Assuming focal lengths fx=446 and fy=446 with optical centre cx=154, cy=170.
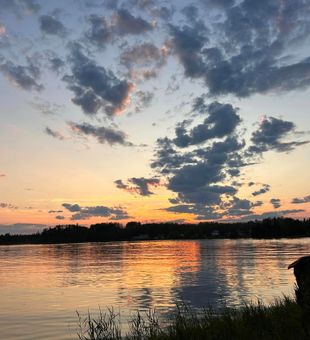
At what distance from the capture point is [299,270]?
53.3ft

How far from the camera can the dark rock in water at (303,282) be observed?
14382 millimetres

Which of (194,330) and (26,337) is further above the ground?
(194,330)

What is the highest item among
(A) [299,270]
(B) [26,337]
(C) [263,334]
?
(A) [299,270]

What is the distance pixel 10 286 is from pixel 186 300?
27082mm

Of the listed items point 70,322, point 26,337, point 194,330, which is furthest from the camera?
point 70,322

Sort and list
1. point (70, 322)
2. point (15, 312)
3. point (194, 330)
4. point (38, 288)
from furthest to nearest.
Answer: point (38, 288)
point (15, 312)
point (70, 322)
point (194, 330)

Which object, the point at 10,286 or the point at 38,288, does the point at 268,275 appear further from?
the point at 10,286

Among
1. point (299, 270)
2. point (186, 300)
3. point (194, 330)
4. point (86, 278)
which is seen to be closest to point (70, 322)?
point (186, 300)

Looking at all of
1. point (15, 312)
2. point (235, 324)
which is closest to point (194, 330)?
point (235, 324)

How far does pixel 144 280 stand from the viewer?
206ft

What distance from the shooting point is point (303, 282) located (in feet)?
49.7

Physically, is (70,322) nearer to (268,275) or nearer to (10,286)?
(10,286)

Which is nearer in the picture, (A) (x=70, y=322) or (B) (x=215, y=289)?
(A) (x=70, y=322)

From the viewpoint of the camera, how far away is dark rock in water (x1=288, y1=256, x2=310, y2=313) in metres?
14.4
